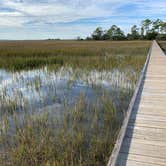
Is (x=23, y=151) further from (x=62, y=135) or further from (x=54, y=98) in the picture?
(x=54, y=98)

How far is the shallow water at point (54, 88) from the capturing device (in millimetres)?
5949

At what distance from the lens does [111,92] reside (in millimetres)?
6914

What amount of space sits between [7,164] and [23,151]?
0.96ft

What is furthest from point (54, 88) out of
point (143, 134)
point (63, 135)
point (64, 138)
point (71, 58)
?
point (71, 58)

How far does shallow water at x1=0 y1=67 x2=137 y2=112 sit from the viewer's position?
5.95m

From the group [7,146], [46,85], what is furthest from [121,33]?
[7,146]

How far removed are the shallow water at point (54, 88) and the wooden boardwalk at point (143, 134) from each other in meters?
2.00

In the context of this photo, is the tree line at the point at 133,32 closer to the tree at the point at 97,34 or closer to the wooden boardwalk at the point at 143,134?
the tree at the point at 97,34

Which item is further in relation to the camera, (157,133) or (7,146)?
(7,146)

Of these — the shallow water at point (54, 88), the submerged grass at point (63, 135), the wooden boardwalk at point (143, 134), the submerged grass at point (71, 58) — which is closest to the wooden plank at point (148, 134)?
the wooden boardwalk at point (143, 134)

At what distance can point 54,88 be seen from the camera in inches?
298

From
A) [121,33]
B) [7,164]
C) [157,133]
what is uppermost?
[121,33]

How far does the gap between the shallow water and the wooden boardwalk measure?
2.00 metres

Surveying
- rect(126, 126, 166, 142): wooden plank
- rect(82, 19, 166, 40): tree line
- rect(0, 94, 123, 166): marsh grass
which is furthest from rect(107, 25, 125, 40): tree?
rect(126, 126, 166, 142): wooden plank
